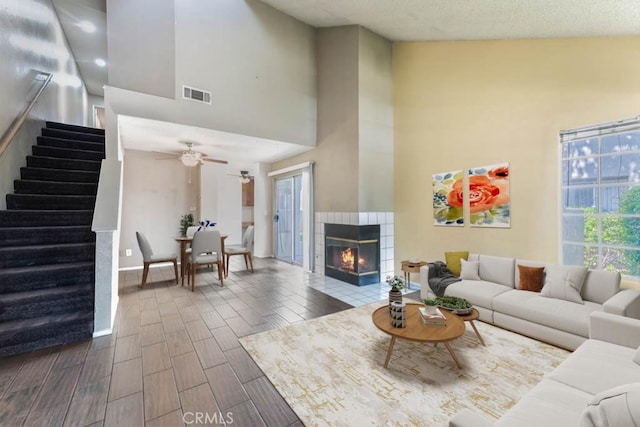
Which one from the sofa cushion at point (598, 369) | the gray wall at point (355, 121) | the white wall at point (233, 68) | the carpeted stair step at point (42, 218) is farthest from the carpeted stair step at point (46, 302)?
the sofa cushion at point (598, 369)

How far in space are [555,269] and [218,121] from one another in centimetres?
508

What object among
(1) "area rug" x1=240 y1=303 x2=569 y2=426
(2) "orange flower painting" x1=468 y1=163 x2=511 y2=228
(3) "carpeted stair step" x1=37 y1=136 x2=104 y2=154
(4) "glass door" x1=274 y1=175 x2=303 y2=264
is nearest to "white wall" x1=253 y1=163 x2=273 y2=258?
(4) "glass door" x1=274 y1=175 x2=303 y2=264

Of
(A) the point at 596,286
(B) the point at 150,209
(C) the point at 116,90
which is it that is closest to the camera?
(A) the point at 596,286

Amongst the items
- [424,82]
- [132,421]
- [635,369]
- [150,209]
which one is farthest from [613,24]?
[150,209]

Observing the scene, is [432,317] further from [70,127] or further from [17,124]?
[70,127]

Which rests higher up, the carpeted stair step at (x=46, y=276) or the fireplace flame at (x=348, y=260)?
the carpeted stair step at (x=46, y=276)

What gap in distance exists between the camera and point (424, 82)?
4.53 metres

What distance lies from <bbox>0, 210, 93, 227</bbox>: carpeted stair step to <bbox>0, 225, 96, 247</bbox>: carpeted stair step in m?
0.21

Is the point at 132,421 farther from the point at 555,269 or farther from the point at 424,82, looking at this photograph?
the point at 424,82

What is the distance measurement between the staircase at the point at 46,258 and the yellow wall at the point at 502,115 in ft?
15.4

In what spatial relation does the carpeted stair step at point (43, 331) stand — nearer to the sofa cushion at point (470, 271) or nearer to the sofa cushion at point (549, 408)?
the sofa cushion at point (549, 408)

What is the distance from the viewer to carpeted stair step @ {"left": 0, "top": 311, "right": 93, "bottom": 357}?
2.32 meters

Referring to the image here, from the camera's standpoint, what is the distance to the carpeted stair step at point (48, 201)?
332 cm

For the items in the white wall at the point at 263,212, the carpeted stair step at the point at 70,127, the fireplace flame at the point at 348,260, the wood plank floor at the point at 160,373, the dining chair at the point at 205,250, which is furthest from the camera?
the white wall at the point at 263,212
